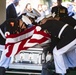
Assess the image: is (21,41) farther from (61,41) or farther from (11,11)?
(11,11)

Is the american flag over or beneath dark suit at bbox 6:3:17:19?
beneath

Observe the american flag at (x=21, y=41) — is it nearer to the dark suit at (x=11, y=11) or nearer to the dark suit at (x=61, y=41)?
the dark suit at (x=61, y=41)

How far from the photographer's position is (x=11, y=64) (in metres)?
3.47

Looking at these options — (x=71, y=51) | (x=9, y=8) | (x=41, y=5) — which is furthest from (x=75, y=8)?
(x=71, y=51)

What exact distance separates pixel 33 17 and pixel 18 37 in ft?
2.71

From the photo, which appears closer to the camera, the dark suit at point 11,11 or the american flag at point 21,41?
the american flag at point 21,41

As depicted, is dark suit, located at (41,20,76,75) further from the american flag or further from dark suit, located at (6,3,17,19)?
dark suit, located at (6,3,17,19)

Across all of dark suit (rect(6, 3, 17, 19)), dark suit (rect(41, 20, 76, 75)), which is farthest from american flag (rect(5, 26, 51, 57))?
dark suit (rect(6, 3, 17, 19))

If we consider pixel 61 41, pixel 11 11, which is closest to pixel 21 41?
pixel 61 41

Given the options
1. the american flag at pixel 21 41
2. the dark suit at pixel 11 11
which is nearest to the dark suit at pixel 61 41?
the american flag at pixel 21 41

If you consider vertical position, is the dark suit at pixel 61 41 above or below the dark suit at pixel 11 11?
below

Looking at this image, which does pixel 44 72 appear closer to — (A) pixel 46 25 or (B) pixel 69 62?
(B) pixel 69 62

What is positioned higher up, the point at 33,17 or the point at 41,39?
the point at 33,17

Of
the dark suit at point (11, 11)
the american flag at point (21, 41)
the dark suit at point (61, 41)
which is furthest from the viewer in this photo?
the dark suit at point (11, 11)
